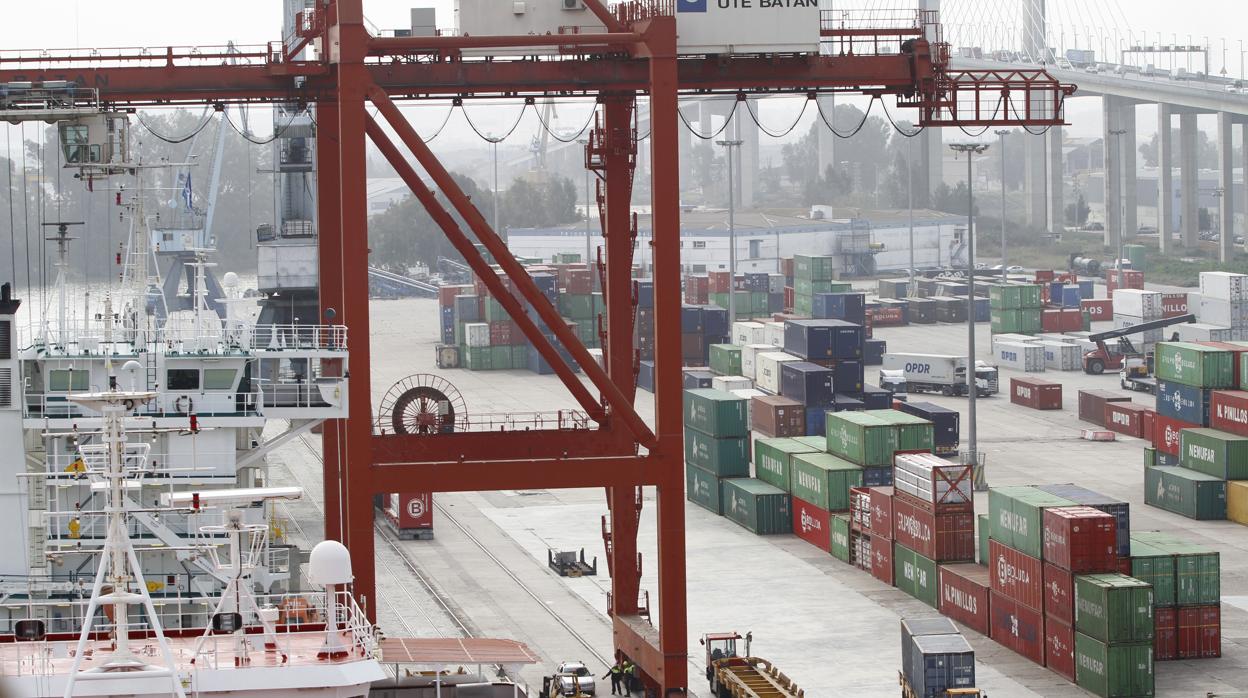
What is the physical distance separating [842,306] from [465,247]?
70804mm

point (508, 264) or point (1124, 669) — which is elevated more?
point (508, 264)

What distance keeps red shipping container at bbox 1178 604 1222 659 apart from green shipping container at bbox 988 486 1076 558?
3883 mm

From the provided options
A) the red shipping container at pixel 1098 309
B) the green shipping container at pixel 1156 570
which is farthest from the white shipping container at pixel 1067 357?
the green shipping container at pixel 1156 570

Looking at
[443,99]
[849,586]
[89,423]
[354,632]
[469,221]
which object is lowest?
[849,586]

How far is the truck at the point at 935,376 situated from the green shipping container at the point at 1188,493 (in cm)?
3169

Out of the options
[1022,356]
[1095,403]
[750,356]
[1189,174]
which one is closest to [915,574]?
[1095,403]

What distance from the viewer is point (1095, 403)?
89.4 metres

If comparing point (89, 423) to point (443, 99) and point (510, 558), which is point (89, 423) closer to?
point (443, 99)

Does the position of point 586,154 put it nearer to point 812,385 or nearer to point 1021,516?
point 1021,516

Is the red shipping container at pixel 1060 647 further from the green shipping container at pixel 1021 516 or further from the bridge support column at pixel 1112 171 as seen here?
the bridge support column at pixel 1112 171

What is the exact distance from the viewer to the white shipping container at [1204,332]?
111 metres

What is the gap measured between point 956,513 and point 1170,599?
7040 millimetres

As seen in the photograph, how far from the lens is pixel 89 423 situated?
1260 inches

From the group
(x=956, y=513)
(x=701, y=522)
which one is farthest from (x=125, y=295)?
(x=701, y=522)
